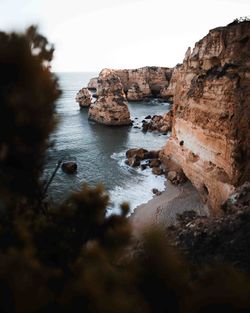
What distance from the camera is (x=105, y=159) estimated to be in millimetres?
37125

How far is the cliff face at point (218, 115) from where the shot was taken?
64.2 ft

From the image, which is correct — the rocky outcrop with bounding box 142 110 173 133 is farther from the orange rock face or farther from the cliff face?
the orange rock face

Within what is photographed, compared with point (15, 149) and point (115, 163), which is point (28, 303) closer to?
point (15, 149)

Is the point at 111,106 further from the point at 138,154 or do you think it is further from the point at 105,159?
Result: the point at 138,154

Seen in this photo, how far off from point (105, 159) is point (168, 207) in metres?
14.4

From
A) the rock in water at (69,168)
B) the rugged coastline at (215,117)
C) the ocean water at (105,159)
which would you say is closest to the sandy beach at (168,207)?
the rugged coastline at (215,117)

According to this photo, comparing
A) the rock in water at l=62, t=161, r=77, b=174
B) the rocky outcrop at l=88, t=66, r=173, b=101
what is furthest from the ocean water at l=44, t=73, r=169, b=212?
the rocky outcrop at l=88, t=66, r=173, b=101

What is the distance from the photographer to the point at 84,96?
241 feet

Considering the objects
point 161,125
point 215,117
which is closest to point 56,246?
point 215,117

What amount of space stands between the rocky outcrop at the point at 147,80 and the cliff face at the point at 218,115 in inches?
2466

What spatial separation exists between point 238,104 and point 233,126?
1205 millimetres

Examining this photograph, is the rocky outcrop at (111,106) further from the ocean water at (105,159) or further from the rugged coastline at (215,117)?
the rugged coastline at (215,117)

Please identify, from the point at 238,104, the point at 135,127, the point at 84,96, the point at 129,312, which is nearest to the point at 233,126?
the point at 238,104

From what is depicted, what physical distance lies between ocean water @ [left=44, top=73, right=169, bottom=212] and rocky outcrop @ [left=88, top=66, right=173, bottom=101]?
79.5ft
